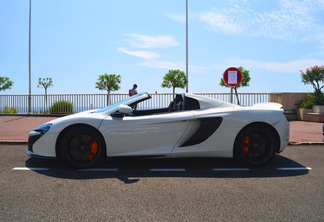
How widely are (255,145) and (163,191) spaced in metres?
2.21

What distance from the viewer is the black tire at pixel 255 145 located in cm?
547

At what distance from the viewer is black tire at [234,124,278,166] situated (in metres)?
5.47

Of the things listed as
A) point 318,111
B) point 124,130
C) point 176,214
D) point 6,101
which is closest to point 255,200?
point 176,214

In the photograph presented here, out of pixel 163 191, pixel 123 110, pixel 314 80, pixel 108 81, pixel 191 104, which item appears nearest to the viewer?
pixel 163 191

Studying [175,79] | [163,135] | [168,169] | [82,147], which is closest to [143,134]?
[163,135]

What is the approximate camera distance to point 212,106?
5.66 meters

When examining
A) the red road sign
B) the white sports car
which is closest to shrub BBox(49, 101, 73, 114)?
the red road sign

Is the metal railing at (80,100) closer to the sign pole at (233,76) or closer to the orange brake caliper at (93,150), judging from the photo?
the sign pole at (233,76)

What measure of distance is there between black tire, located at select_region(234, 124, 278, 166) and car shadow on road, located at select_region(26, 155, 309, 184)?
15 centimetres

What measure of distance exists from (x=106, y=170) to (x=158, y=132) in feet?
3.41

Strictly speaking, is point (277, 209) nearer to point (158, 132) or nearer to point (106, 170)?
point (158, 132)

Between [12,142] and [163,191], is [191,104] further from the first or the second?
[12,142]

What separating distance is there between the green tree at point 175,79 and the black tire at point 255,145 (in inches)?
669

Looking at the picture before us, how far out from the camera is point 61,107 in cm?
1659
